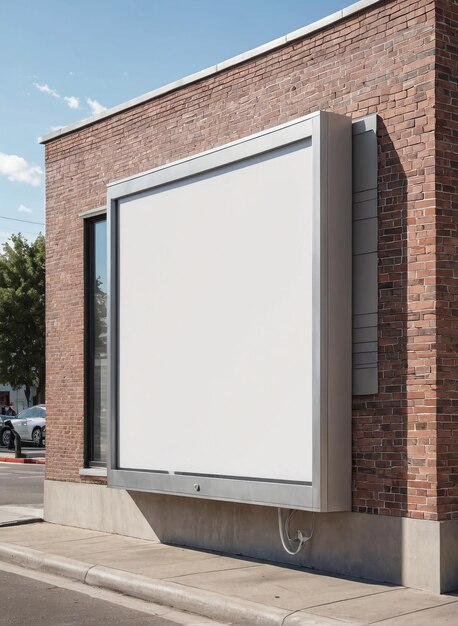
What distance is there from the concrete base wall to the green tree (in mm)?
36378

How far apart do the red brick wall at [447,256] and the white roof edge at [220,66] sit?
1.06 meters

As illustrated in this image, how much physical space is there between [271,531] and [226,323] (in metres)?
2.36

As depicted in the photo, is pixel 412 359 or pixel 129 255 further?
pixel 129 255

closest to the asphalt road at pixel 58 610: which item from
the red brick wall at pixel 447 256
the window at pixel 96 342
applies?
the red brick wall at pixel 447 256

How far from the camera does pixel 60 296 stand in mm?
14859

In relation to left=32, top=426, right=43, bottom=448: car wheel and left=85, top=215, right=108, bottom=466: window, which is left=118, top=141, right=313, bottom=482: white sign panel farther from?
left=32, top=426, right=43, bottom=448: car wheel

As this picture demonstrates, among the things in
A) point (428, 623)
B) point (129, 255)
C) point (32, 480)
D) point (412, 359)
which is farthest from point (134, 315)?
point (32, 480)

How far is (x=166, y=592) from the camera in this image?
9172 mm

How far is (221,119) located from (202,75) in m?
0.70

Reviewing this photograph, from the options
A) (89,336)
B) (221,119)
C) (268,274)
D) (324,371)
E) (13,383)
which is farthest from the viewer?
(13,383)

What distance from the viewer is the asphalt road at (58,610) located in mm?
8383

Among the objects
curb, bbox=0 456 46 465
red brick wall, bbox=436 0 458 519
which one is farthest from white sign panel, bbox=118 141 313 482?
curb, bbox=0 456 46 465

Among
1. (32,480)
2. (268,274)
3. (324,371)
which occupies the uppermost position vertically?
(268,274)

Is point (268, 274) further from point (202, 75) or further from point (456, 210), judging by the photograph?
point (202, 75)
